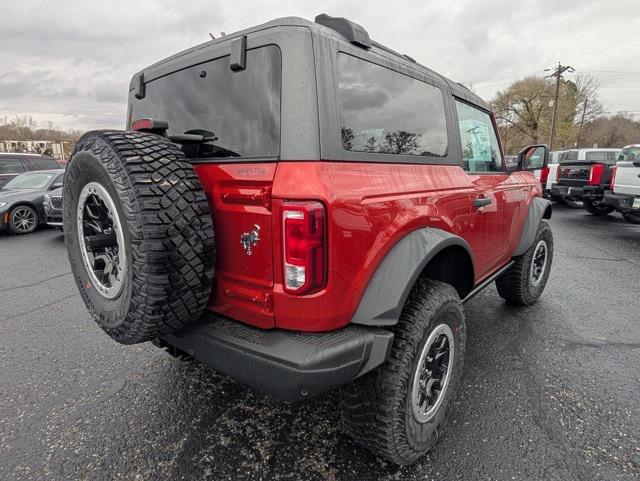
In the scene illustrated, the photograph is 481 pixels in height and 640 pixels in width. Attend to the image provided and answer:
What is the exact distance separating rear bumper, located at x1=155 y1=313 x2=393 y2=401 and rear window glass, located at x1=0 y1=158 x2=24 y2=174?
43.2 ft

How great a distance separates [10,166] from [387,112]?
13560mm

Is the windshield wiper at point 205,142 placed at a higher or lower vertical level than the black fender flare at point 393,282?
higher

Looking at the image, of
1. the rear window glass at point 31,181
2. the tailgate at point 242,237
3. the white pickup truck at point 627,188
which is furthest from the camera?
the rear window glass at point 31,181

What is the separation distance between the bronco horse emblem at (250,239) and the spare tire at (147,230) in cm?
14

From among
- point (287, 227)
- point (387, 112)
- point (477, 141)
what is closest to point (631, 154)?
point (477, 141)

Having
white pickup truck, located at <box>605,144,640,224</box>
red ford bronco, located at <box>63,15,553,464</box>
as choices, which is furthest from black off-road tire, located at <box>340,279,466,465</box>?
white pickup truck, located at <box>605,144,640,224</box>

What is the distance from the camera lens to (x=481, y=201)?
250 centimetres

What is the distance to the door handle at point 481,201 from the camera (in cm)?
244

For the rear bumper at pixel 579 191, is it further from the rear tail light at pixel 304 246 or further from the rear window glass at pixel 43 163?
the rear window glass at pixel 43 163

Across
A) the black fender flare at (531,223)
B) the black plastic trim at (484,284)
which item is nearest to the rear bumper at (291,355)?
the black plastic trim at (484,284)

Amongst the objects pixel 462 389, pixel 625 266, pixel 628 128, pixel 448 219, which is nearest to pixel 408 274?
pixel 448 219

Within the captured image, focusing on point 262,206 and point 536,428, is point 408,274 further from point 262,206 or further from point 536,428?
point 536,428

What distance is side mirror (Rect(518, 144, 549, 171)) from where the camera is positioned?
11.4 feet

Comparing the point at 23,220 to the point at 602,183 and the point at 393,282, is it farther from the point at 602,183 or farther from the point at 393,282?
the point at 602,183
